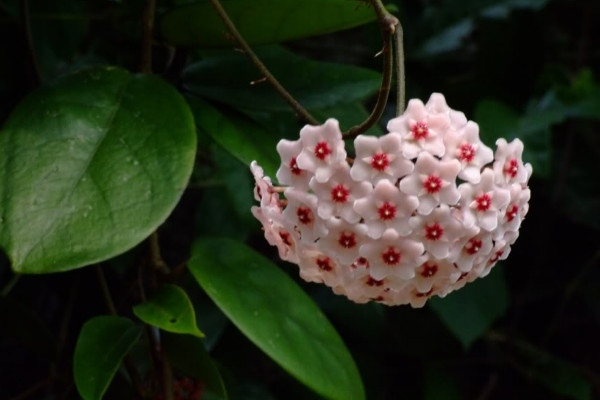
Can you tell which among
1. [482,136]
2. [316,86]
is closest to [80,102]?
[316,86]

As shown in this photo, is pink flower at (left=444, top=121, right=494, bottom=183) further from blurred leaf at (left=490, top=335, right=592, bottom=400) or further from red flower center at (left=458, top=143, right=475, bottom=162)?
blurred leaf at (left=490, top=335, right=592, bottom=400)

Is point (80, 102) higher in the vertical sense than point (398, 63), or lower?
lower

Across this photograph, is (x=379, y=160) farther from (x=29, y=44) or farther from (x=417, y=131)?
(x=29, y=44)

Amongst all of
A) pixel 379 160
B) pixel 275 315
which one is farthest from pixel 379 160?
pixel 275 315

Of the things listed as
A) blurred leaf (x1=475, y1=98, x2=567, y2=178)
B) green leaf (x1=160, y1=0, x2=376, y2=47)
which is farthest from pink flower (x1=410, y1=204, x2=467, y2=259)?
blurred leaf (x1=475, y1=98, x2=567, y2=178)

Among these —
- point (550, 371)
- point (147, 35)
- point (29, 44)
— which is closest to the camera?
point (147, 35)

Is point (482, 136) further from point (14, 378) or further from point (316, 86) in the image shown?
point (14, 378)
